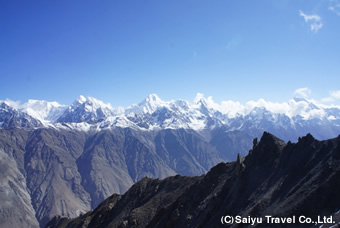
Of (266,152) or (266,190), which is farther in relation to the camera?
(266,152)

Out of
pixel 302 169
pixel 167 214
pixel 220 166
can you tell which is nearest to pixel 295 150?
pixel 302 169

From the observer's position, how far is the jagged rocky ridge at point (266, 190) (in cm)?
4928

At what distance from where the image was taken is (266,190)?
6209 centimetres

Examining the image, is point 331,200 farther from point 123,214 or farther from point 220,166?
point 123,214

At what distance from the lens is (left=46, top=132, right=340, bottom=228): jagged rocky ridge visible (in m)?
49.3

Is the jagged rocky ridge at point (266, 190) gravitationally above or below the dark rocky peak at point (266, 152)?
below

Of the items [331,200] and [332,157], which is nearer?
[331,200]

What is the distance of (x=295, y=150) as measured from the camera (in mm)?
67562

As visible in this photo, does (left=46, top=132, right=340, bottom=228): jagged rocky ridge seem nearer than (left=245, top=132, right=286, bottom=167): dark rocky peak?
Yes

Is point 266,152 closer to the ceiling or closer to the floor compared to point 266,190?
closer to the ceiling

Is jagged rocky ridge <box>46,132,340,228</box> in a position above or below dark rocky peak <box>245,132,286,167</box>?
below

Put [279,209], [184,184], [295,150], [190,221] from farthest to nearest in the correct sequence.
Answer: [184,184] → [190,221] → [295,150] → [279,209]

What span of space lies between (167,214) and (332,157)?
46057 mm

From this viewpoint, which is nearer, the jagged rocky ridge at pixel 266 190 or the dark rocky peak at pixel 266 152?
the jagged rocky ridge at pixel 266 190
